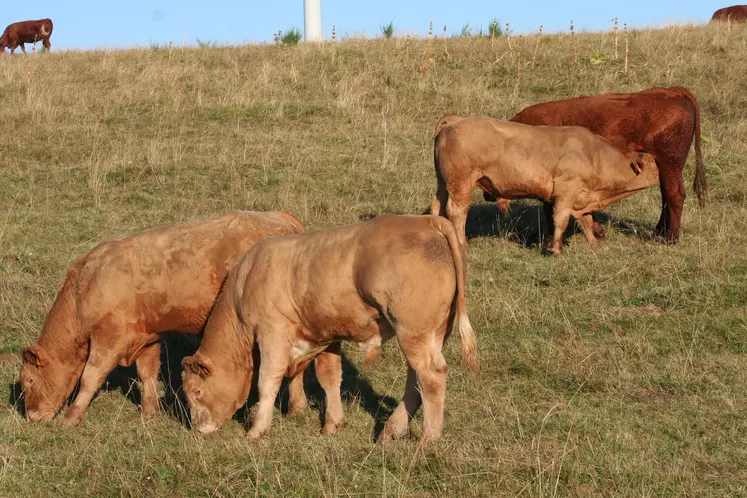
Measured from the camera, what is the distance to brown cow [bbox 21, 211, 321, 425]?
7227mm

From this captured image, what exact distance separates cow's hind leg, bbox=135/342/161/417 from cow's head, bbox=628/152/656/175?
21.6 feet

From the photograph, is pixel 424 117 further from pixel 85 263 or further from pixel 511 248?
pixel 85 263

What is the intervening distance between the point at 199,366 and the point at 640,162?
277 inches

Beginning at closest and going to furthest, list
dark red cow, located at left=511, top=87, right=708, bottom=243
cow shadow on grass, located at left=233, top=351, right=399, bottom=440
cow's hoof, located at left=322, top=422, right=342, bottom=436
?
cow's hoof, located at left=322, top=422, right=342, bottom=436 → cow shadow on grass, located at left=233, top=351, right=399, bottom=440 → dark red cow, located at left=511, top=87, right=708, bottom=243

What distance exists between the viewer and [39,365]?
7352 mm

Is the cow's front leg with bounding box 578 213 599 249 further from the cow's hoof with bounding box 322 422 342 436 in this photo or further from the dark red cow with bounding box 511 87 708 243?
the cow's hoof with bounding box 322 422 342 436

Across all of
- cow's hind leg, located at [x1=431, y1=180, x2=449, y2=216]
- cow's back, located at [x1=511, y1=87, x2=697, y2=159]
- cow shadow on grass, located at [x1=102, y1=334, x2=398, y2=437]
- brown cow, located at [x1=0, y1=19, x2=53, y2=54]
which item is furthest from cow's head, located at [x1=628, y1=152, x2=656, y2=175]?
brown cow, located at [x1=0, y1=19, x2=53, y2=54]

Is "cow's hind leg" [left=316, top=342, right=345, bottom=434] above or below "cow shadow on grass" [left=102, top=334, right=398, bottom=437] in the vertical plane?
above

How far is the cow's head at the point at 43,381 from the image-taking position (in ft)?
24.0

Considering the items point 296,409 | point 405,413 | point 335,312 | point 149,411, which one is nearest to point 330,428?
point 296,409

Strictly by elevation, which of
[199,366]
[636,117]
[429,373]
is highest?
[636,117]

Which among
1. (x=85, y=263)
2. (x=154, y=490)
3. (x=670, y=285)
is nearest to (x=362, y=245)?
(x=154, y=490)

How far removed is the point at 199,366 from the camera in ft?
21.7

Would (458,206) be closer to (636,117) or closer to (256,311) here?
(636,117)
